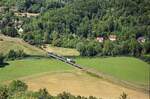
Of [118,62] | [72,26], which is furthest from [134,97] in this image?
[72,26]

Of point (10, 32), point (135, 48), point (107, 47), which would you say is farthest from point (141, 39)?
point (10, 32)

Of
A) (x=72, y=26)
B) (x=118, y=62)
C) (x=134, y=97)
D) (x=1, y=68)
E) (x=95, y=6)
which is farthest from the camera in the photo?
(x=95, y=6)

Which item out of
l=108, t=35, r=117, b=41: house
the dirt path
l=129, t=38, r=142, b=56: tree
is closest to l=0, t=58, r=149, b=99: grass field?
the dirt path

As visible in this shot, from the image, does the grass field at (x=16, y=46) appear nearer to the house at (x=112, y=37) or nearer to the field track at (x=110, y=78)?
the field track at (x=110, y=78)

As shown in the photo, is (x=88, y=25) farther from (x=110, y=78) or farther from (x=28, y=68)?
(x=110, y=78)

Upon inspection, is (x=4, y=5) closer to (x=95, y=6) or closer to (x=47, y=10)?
(x=47, y=10)

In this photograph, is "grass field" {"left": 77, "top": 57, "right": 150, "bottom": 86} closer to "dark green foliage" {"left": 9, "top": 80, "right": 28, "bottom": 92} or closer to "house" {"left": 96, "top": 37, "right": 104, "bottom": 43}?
"house" {"left": 96, "top": 37, "right": 104, "bottom": 43}

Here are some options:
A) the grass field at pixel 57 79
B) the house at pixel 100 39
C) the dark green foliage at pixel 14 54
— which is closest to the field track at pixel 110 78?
the grass field at pixel 57 79
